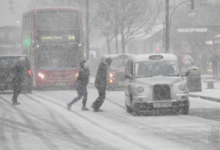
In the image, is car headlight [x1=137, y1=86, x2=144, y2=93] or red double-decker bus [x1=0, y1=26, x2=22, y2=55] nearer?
car headlight [x1=137, y1=86, x2=144, y2=93]

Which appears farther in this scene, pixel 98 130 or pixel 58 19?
pixel 58 19

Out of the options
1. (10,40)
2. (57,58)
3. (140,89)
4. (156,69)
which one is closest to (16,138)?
(140,89)

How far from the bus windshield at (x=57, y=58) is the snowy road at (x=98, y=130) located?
1118 cm

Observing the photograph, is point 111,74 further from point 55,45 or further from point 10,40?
point 10,40

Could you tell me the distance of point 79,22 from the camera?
29062 millimetres

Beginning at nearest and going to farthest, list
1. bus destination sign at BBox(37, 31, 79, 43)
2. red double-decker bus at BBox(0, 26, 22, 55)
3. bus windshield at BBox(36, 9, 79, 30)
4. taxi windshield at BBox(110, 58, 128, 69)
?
taxi windshield at BBox(110, 58, 128, 69) < bus windshield at BBox(36, 9, 79, 30) < bus destination sign at BBox(37, 31, 79, 43) < red double-decker bus at BBox(0, 26, 22, 55)

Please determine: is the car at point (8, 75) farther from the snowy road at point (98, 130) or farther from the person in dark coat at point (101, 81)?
the person in dark coat at point (101, 81)

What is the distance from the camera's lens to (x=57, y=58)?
29750 millimetres

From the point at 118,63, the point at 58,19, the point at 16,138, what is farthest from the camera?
the point at 58,19

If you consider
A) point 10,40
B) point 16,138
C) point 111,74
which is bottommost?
point 16,138

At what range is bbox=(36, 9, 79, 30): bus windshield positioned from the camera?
2902cm

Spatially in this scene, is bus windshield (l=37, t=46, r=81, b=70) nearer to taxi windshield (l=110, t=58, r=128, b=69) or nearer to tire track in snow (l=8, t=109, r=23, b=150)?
taxi windshield (l=110, t=58, r=128, b=69)

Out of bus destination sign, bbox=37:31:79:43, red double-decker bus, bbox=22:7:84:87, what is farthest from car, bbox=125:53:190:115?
bus destination sign, bbox=37:31:79:43

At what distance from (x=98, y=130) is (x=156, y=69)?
4673mm
